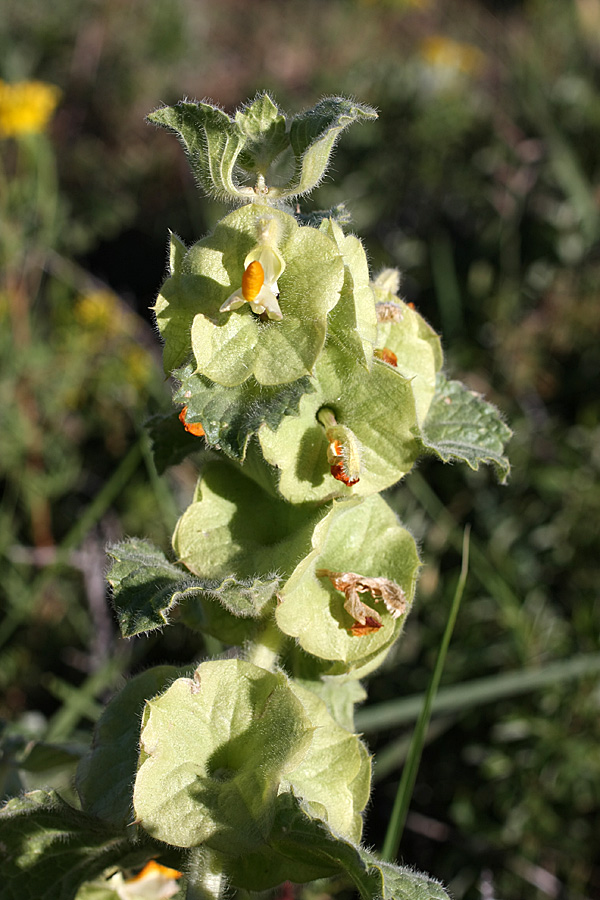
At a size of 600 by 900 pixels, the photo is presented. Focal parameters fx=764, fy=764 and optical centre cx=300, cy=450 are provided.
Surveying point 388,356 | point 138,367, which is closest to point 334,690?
point 388,356

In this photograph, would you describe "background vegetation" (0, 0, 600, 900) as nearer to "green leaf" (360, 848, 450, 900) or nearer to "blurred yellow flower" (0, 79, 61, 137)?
"blurred yellow flower" (0, 79, 61, 137)

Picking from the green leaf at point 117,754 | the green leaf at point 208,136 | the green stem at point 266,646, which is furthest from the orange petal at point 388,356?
the green leaf at point 117,754

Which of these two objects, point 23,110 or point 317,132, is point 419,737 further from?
point 23,110

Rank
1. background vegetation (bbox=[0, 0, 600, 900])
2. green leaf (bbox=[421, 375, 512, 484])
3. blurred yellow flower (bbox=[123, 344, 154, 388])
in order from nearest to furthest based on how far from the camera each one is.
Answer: green leaf (bbox=[421, 375, 512, 484]) → background vegetation (bbox=[0, 0, 600, 900]) → blurred yellow flower (bbox=[123, 344, 154, 388])

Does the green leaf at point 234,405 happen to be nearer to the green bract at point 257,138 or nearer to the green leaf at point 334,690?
the green bract at point 257,138

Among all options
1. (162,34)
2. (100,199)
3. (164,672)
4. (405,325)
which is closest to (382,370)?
(405,325)

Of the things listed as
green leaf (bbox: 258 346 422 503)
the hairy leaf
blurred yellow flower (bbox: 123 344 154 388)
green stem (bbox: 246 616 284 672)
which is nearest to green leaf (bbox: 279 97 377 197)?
the hairy leaf
